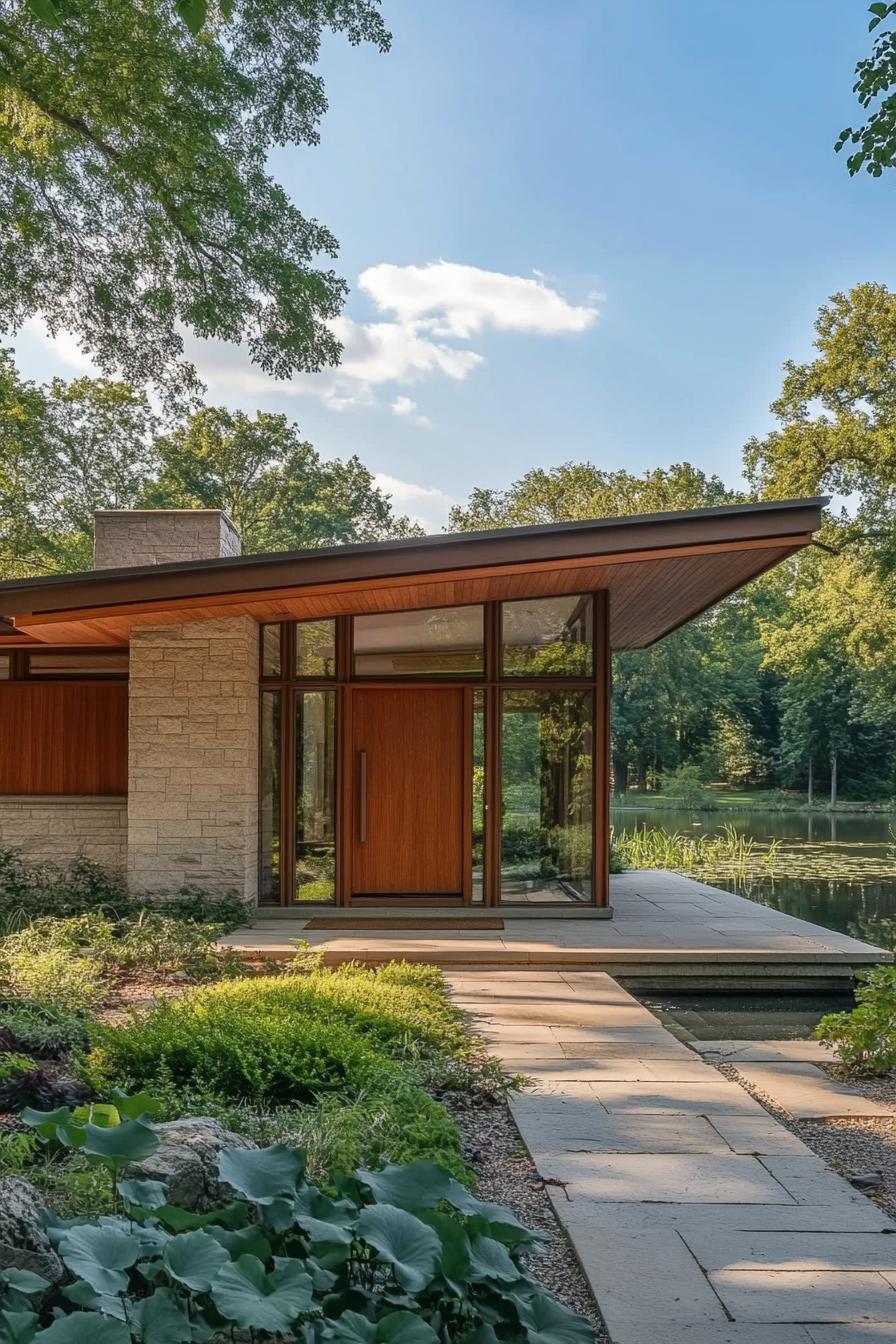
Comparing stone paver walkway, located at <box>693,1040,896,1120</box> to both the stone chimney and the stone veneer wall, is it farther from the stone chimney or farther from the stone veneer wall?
the stone chimney

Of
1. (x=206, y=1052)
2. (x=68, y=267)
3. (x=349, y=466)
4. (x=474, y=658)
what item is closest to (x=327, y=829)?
(x=474, y=658)

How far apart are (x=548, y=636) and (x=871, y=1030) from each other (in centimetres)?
490

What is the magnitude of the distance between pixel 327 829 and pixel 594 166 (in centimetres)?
1215

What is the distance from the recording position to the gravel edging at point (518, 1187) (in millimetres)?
2623

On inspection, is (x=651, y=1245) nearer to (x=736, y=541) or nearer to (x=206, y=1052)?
(x=206, y=1052)

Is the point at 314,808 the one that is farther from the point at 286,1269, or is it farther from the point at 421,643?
the point at 286,1269

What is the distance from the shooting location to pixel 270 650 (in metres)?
9.11

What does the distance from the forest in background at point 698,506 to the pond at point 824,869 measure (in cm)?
384

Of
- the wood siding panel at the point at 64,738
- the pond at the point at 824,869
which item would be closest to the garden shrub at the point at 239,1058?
the wood siding panel at the point at 64,738

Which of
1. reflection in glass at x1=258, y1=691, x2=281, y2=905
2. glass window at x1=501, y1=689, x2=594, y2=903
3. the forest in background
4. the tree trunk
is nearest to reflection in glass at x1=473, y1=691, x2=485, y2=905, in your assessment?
glass window at x1=501, y1=689, x2=594, y2=903

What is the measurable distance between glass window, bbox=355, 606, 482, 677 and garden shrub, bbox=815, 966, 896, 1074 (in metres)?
4.74

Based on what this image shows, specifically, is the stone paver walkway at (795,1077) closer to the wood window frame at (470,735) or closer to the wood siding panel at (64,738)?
the wood window frame at (470,735)

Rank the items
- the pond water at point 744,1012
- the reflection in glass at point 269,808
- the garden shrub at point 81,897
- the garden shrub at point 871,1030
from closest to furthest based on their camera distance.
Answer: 1. the garden shrub at point 871,1030
2. the pond water at point 744,1012
3. the garden shrub at point 81,897
4. the reflection in glass at point 269,808

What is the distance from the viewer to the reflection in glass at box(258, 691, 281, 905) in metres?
9.01
